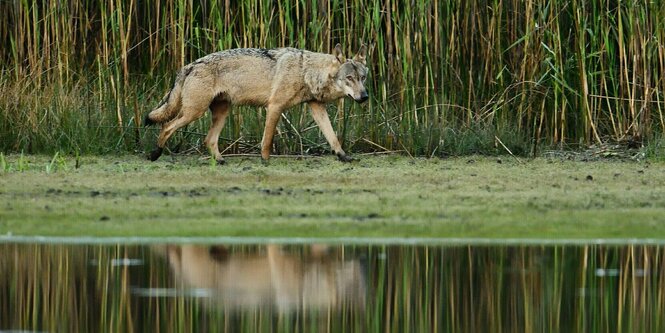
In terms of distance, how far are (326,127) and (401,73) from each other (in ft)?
3.81

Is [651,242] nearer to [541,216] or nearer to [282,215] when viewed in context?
[541,216]

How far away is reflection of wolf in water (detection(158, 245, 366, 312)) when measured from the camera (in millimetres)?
4688

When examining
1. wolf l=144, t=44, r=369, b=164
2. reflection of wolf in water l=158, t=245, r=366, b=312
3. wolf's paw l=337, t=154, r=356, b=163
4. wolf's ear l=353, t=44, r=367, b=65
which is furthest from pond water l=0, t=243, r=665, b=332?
wolf's ear l=353, t=44, r=367, b=65

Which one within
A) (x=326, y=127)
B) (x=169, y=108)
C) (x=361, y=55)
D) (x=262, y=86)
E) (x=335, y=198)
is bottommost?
(x=335, y=198)

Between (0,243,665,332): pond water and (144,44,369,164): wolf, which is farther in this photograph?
(144,44,369,164): wolf

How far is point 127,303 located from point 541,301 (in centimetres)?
143

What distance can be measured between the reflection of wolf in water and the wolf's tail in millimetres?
5560

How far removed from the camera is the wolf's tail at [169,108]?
11680 mm

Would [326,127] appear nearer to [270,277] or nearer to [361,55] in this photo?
[361,55]

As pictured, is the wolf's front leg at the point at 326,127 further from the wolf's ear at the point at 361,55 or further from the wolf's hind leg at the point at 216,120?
the wolf's hind leg at the point at 216,120

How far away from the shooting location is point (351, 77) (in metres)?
11.7

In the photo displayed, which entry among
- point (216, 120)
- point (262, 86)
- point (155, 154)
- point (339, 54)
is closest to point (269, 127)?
point (262, 86)

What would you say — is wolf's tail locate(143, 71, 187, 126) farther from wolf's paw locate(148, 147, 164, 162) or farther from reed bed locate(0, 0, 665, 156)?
reed bed locate(0, 0, 665, 156)

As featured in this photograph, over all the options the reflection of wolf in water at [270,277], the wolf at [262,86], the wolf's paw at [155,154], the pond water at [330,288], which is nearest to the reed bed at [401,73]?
the wolf at [262,86]
